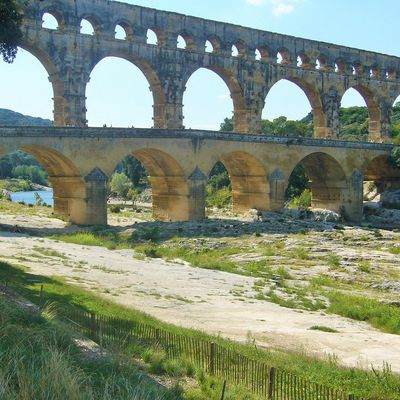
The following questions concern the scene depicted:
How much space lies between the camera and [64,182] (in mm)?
35219

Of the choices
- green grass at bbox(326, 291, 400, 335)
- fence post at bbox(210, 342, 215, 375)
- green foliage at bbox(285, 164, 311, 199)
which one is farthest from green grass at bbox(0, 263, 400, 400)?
green foliage at bbox(285, 164, 311, 199)

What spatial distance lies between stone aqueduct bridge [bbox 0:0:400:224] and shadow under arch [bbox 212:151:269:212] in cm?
9

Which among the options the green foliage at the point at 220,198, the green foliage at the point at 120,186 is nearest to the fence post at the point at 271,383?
the green foliage at the point at 220,198

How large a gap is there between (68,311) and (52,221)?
967 inches

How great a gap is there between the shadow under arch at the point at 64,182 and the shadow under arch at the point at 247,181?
11.4 metres

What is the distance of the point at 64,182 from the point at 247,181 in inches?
554

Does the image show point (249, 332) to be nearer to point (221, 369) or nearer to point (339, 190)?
point (221, 369)

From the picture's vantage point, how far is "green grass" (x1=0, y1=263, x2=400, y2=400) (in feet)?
31.5

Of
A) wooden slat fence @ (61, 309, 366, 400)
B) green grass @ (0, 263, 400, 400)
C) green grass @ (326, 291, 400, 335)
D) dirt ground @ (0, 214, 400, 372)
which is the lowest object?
green grass @ (326, 291, 400, 335)

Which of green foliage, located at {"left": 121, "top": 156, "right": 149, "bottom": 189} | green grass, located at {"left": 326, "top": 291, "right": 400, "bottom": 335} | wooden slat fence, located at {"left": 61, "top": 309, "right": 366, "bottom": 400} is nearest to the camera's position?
wooden slat fence, located at {"left": 61, "top": 309, "right": 366, "bottom": 400}

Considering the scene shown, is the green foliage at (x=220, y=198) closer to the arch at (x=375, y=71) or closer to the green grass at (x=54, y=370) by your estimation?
the arch at (x=375, y=71)

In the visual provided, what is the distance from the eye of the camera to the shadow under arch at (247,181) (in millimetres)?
42344

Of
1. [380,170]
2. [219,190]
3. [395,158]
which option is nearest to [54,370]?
[395,158]

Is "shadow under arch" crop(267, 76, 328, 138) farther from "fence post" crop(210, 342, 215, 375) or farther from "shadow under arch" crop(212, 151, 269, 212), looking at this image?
"fence post" crop(210, 342, 215, 375)
